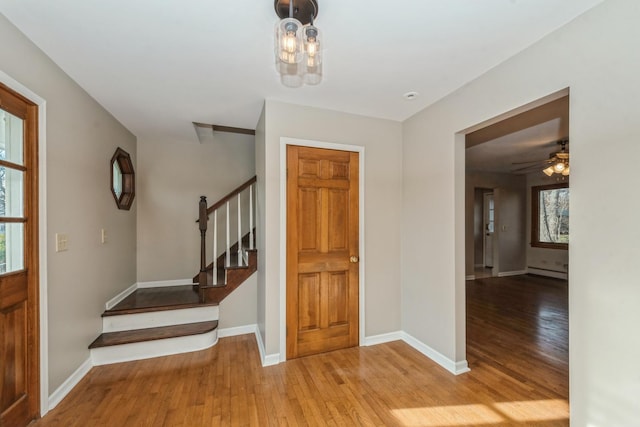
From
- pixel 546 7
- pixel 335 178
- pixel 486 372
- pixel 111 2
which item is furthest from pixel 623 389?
pixel 111 2

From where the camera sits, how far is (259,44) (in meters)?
1.82

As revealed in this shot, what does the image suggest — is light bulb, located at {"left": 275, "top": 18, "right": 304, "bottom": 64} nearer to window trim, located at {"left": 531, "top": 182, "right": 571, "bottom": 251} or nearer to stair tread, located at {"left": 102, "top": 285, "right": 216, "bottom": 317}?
stair tread, located at {"left": 102, "top": 285, "right": 216, "bottom": 317}

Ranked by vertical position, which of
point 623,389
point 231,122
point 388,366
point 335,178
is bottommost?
point 388,366

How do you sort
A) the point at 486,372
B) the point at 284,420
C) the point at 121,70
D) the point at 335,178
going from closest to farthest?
the point at 284,420 < the point at 121,70 < the point at 486,372 < the point at 335,178

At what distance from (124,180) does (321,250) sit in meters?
2.83

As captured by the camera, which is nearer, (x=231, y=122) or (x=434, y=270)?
(x=434, y=270)

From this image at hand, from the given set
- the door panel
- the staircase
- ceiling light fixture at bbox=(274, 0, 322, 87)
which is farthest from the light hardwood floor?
the door panel

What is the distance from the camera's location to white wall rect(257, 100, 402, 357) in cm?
266

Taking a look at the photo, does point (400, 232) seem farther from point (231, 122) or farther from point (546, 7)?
point (231, 122)

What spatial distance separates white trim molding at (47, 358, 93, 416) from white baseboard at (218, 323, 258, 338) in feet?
3.90

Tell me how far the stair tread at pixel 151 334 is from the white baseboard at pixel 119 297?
11.7 inches

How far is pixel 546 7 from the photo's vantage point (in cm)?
153

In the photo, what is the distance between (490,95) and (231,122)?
8.86 ft

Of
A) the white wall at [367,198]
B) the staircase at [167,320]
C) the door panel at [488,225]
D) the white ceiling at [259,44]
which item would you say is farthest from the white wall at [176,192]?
the door panel at [488,225]
